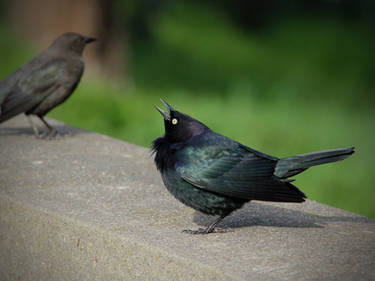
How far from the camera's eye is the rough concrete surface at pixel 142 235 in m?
2.92

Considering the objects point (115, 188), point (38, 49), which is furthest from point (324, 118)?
point (115, 188)

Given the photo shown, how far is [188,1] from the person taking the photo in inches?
669

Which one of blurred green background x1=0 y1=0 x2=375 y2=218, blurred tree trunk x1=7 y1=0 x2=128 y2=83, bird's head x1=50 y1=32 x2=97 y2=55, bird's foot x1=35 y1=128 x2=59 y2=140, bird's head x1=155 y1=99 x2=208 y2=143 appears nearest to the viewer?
bird's head x1=155 y1=99 x2=208 y2=143

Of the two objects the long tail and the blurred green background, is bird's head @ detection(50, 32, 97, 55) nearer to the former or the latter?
the blurred green background

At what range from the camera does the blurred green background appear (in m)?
8.11

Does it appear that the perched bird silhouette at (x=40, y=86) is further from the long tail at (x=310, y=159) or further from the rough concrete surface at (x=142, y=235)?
the long tail at (x=310, y=159)

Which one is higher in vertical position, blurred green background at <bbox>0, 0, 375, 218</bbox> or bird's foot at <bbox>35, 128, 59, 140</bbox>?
bird's foot at <bbox>35, 128, 59, 140</bbox>

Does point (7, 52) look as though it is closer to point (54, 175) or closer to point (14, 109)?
point (14, 109)

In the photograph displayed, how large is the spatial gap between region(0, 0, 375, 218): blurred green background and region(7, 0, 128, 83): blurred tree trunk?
33 mm

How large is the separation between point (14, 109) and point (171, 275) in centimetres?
291

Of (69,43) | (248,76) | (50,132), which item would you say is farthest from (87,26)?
(50,132)

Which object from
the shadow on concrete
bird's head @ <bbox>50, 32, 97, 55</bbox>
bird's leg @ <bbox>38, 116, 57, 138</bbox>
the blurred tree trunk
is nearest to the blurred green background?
the blurred tree trunk

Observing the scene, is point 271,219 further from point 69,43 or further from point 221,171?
point 69,43

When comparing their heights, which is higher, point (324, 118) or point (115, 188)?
point (115, 188)
